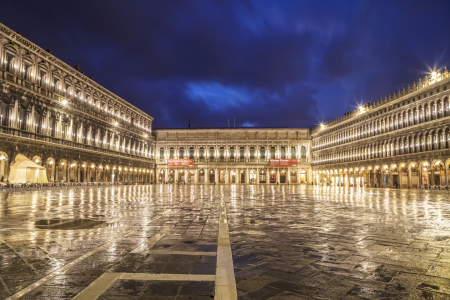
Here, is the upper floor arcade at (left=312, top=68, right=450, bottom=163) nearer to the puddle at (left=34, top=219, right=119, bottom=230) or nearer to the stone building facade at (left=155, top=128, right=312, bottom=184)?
the stone building facade at (left=155, top=128, right=312, bottom=184)

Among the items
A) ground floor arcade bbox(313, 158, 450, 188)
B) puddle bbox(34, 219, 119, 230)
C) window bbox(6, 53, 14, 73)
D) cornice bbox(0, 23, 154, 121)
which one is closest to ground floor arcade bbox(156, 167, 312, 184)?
ground floor arcade bbox(313, 158, 450, 188)

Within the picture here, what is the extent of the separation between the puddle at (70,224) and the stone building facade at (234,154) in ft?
194

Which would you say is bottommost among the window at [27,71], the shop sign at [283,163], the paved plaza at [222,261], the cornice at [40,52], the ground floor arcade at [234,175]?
the paved plaza at [222,261]

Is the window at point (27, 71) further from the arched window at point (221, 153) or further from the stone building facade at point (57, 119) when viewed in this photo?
the arched window at point (221, 153)

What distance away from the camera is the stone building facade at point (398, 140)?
33319mm

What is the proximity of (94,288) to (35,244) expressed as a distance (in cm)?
269

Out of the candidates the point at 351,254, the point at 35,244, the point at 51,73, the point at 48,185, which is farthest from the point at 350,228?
the point at 51,73

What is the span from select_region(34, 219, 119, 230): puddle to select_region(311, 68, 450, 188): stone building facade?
36543 millimetres

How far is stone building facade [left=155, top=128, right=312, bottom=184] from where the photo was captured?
67000 mm

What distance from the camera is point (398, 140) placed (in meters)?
40.2

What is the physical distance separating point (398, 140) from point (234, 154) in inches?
1411

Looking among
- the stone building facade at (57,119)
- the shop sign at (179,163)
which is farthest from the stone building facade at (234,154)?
the stone building facade at (57,119)

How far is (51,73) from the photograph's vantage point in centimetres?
3394

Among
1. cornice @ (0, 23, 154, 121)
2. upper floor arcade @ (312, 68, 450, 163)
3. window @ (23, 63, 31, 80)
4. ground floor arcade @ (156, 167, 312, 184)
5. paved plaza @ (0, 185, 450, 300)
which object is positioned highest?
cornice @ (0, 23, 154, 121)
